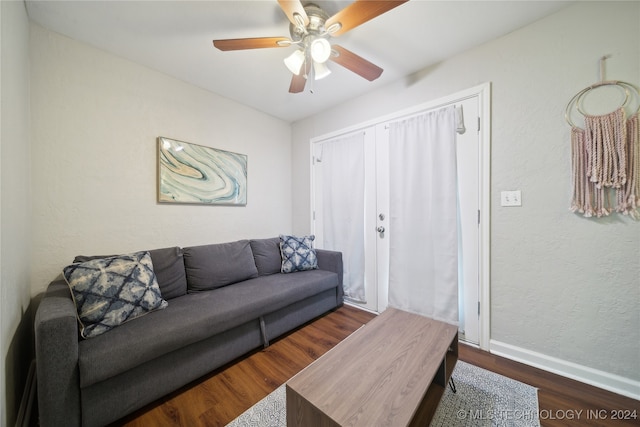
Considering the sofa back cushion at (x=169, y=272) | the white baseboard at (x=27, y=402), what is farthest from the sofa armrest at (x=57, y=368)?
the sofa back cushion at (x=169, y=272)

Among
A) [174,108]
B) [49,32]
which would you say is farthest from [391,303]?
[49,32]

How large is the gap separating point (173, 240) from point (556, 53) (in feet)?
11.5

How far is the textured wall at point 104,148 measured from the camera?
162 centimetres

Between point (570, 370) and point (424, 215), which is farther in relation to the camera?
point (424, 215)

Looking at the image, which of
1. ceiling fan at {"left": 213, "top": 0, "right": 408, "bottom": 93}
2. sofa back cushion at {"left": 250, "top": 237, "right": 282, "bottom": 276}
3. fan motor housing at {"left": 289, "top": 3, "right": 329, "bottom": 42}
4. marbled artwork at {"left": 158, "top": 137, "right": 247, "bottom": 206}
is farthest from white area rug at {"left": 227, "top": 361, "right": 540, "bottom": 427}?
fan motor housing at {"left": 289, "top": 3, "right": 329, "bottom": 42}

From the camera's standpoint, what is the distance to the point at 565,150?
155cm

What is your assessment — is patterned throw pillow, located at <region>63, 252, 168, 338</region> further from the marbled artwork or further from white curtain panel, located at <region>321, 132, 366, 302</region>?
white curtain panel, located at <region>321, 132, 366, 302</region>

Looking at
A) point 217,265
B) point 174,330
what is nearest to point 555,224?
point 174,330

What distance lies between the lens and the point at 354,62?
1.64 metres

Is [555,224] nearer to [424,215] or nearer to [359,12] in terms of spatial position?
[424,215]

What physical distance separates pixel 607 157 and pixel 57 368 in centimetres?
319

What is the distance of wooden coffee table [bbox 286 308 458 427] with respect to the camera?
2.78 feet

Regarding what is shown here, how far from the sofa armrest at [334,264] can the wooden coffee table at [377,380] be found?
1.15 meters

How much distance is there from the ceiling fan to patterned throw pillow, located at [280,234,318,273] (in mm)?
1682
